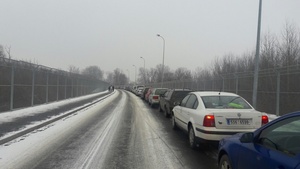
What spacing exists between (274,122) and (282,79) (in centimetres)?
1166

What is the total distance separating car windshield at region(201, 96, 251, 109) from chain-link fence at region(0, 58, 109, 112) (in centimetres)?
1054

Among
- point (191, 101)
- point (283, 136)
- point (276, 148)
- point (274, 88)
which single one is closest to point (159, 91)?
point (274, 88)

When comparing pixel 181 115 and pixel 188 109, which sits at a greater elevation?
pixel 188 109

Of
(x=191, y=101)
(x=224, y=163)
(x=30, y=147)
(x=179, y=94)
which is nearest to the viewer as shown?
(x=224, y=163)

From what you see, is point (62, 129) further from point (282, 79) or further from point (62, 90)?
point (62, 90)

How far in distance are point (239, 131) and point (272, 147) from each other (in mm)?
3792

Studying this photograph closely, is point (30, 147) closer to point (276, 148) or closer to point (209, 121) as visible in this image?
point (209, 121)

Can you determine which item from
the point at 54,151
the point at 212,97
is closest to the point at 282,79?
the point at 212,97

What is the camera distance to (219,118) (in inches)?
294

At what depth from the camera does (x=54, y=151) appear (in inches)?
297

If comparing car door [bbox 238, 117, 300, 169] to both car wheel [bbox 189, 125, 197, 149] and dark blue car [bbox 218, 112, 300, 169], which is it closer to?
dark blue car [bbox 218, 112, 300, 169]

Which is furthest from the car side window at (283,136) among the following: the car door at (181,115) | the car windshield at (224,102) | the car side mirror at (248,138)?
the car door at (181,115)

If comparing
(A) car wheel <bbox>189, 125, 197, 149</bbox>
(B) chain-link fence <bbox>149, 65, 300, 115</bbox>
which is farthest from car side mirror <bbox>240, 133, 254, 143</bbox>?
(B) chain-link fence <bbox>149, 65, 300, 115</bbox>

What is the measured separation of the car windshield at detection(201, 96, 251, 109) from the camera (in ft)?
26.9
